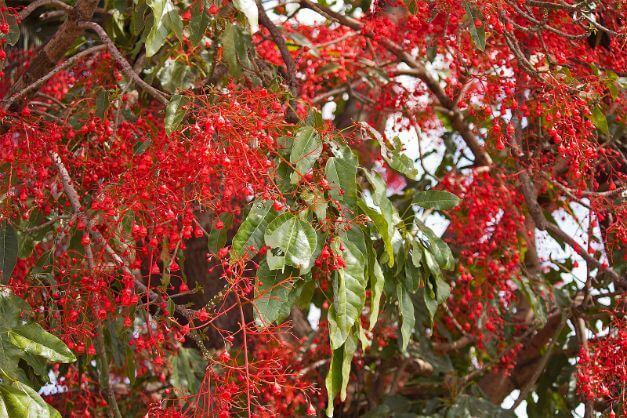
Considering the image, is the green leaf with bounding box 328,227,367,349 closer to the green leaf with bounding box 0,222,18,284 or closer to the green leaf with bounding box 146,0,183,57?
the green leaf with bounding box 146,0,183,57

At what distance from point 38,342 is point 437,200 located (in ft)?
3.58

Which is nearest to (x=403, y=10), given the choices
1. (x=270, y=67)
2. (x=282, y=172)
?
(x=270, y=67)

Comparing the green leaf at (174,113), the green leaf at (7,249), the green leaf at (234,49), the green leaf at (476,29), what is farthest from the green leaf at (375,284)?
the green leaf at (7,249)

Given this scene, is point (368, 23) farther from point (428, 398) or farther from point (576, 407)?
point (576, 407)

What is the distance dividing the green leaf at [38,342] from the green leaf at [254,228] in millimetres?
419

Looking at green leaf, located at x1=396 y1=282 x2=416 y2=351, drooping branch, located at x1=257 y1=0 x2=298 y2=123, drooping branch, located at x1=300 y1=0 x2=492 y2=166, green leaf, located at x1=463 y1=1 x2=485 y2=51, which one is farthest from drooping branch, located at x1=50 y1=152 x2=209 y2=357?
drooping branch, located at x1=300 y1=0 x2=492 y2=166

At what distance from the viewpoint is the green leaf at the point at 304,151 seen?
2.15 metres

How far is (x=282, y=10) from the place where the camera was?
3.78 m

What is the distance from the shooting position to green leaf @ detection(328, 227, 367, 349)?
6.91ft

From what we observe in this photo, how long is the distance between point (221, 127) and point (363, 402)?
2.06 metres

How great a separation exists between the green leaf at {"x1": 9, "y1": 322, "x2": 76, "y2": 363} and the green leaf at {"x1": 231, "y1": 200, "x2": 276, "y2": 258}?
419 mm

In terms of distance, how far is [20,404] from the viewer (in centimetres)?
187

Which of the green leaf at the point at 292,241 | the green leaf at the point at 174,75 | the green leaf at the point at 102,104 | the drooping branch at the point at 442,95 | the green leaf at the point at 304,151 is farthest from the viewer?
the drooping branch at the point at 442,95

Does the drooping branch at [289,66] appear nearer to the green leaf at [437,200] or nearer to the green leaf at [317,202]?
the green leaf at [437,200]
